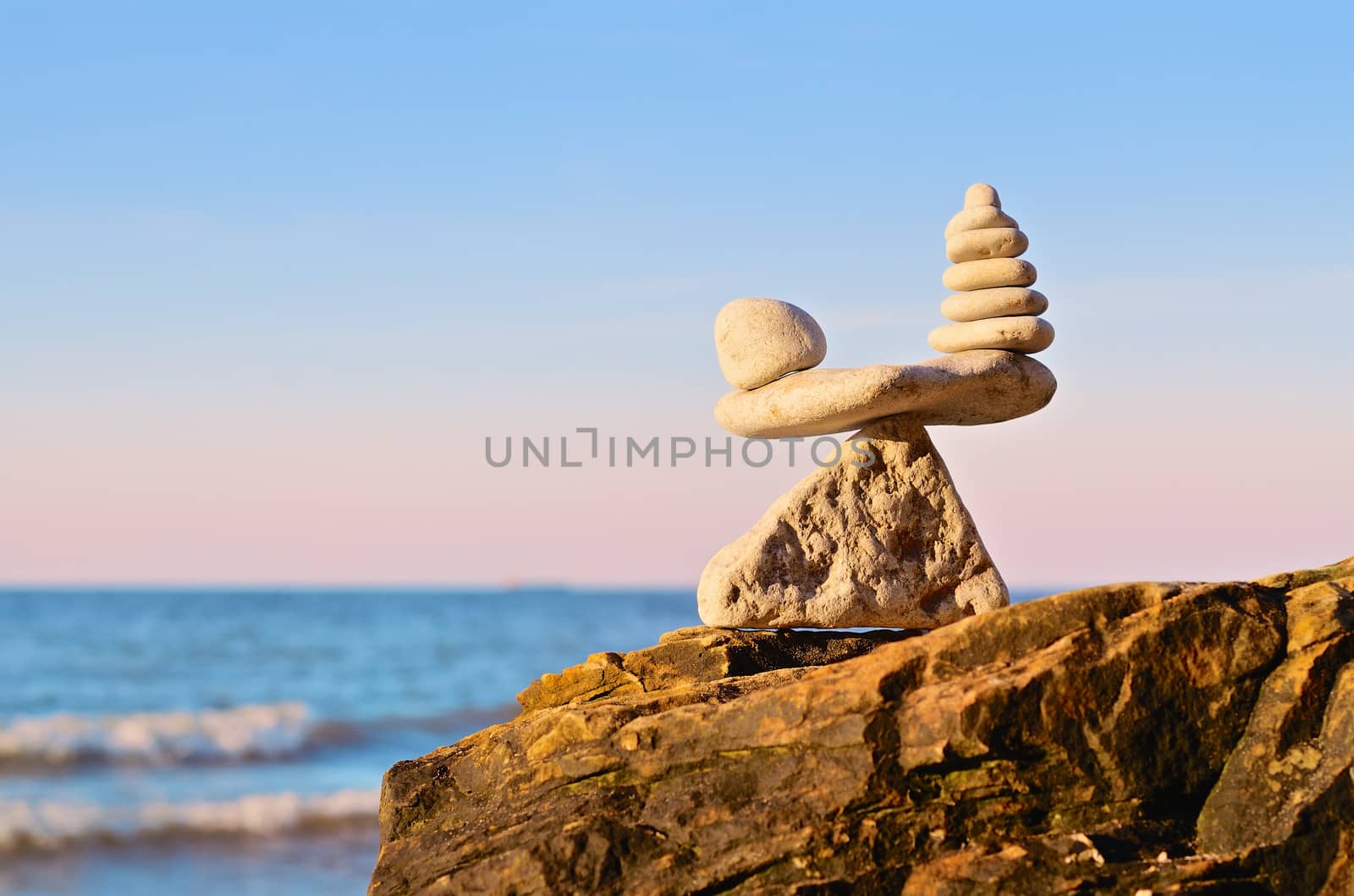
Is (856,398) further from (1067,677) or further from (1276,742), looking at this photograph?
(1276,742)

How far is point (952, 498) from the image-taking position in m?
6.66

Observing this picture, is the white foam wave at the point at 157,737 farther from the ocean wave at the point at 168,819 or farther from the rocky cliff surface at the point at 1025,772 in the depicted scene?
the rocky cliff surface at the point at 1025,772

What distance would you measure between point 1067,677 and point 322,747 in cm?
1634

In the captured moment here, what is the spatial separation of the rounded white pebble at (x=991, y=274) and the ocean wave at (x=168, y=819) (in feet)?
36.4

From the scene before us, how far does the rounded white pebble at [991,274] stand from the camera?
6.41 m

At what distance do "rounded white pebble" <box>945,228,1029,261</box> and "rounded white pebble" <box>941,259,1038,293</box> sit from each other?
42 mm

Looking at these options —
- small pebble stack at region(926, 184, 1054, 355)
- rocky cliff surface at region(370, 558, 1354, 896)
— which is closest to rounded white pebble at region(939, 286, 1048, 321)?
small pebble stack at region(926, 184, 1054, 355)

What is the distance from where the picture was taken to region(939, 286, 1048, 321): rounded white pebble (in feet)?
21.0

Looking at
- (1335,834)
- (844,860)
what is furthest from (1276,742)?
(844,860)

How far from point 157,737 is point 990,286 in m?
16.8

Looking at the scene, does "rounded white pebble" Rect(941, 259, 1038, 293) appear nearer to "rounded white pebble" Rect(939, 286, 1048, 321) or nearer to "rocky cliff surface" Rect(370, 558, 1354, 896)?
"rounded white pebble" Rect(939, 286, 1048, 321)

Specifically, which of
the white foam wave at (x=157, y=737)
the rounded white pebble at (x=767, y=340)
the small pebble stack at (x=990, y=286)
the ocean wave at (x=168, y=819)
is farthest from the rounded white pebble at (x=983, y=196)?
the white foam wave at (x=157, y=737)

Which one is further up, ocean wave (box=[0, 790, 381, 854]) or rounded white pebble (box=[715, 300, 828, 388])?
rounded white pebble (box=[715, 300, 828, 388])

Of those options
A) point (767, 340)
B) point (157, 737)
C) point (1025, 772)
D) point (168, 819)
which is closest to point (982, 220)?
point (767, 340)
